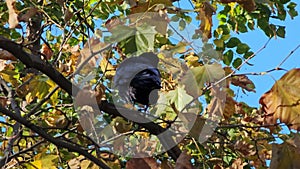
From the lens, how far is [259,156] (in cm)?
186

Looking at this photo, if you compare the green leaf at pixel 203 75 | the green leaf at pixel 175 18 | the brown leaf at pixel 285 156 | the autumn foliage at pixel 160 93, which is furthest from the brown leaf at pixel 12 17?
the brown leaf at pixel 285 156

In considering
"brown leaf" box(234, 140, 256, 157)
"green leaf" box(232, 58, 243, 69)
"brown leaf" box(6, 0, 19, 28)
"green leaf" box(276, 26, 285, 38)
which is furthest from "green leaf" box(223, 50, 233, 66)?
"brown leaf" box(6, 0, 19, 28)

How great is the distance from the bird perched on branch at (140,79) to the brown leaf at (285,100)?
0.29m

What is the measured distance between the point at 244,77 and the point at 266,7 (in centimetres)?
72

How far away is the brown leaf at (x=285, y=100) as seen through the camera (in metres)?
1.34

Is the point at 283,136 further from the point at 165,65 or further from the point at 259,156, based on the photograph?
the point at 165,65

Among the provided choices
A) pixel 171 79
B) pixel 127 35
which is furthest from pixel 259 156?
pixel 127 35

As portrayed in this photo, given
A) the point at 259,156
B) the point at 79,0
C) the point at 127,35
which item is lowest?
the point at 259,156

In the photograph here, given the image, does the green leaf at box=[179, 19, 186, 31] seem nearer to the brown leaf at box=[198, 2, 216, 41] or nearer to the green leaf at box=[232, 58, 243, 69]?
the brown leaf at box=[198, 2, 216, 41]

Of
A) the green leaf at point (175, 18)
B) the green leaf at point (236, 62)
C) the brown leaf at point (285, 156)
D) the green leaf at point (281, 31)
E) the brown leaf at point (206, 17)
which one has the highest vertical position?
the green leaf at point (175, 18)

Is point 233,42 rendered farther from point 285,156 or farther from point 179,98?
point 285,156

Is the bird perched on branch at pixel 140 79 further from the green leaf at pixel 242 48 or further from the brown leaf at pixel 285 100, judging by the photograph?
the green leaf at pixel 242 48

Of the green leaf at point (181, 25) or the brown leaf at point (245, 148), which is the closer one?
the green leaf at point (181, 25)

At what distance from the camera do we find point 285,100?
1.37 meters
